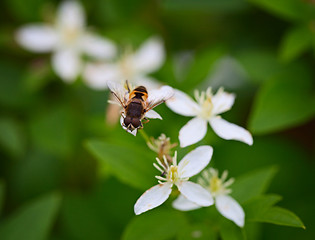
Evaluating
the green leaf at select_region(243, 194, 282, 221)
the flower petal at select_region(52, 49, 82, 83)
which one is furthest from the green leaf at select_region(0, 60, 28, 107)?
the green leaf at select_region(243, 194, 282, 221)

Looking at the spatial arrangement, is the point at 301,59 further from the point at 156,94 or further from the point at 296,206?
the point at 156,94

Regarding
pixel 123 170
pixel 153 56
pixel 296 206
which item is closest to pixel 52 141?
pixel 153 56

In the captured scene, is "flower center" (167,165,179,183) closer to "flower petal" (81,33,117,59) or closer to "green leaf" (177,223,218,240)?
"green leaf" (177,223,218,240)

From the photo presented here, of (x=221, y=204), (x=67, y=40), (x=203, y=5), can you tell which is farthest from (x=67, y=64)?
(x=221, y=204)

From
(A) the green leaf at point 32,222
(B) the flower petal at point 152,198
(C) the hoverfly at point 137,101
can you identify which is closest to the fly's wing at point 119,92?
(C) the hoverfly at point 137,101

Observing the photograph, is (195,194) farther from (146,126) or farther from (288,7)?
(288,7)
